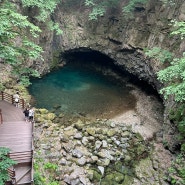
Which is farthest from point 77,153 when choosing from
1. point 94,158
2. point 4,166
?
point 4,166

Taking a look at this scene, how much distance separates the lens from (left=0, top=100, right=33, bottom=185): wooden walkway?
17172mm

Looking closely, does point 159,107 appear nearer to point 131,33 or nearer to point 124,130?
point 124,130

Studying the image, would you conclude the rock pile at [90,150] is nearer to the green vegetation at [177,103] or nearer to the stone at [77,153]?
the stone at [77,153]

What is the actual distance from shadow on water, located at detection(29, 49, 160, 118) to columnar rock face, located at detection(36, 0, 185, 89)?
2223 mm

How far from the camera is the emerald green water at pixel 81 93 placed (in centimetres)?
3184

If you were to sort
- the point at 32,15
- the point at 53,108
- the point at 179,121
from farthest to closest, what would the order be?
1. the point at 32,15
2. the point at 53,108
3. the point at 179,121

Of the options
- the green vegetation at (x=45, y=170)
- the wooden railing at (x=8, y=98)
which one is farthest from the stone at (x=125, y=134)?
the wooden railing at (x=8, y=98)

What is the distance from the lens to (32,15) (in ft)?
114

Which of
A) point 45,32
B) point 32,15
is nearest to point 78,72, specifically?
point 45,32

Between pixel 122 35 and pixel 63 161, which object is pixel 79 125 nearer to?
pixel 63 161

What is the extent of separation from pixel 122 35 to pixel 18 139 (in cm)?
2214

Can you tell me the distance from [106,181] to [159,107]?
13779 millimetres

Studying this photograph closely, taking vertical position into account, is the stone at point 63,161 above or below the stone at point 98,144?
below

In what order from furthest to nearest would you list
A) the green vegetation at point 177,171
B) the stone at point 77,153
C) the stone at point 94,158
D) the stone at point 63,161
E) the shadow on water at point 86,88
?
1. the shadow on water at point 86,88
2. the stone at point 77,153
3. the stone at point 94,158
4. the stone at point 63,161
5. the green vegetation at point 177,171
